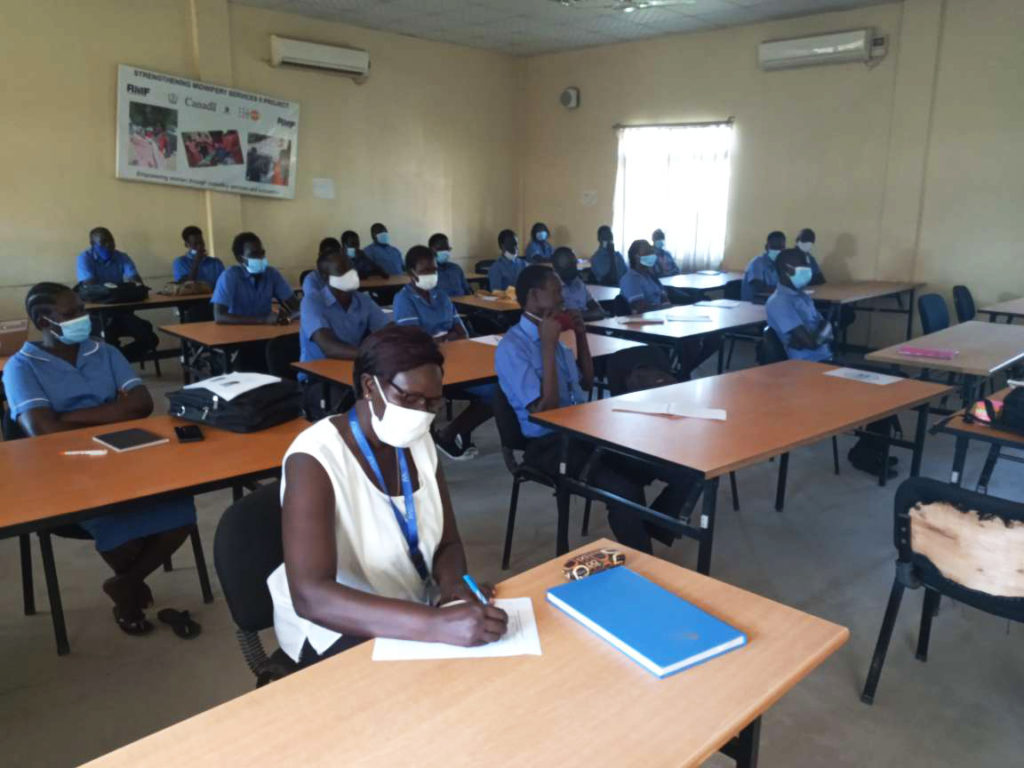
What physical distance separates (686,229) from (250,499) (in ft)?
26.4

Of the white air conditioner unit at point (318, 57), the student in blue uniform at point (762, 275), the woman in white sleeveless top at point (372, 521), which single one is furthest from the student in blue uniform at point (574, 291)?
the woman in white sleeveless top at point (372, 521)

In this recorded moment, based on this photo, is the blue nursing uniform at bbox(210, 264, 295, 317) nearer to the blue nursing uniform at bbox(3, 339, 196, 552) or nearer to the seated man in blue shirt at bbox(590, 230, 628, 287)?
the blue nursing uniform at bbox(3, 339, 196, 552)

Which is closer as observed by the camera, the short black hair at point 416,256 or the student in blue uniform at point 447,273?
the short black hair at point 416,256

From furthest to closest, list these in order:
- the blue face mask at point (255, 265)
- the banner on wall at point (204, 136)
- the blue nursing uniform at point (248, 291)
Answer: the banner on wall at point (204, 136) < the blue face mask at point (255, 265) < the blue nursing uniform at point (248, 291)

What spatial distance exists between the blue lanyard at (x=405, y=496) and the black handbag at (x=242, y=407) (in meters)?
1.13

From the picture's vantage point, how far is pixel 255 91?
25.2 ft

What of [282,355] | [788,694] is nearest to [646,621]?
[788,694]

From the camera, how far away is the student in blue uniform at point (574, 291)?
221 inches

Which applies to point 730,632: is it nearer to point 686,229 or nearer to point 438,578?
point 438,578

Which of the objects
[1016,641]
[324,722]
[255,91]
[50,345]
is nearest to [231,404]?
[50,345]

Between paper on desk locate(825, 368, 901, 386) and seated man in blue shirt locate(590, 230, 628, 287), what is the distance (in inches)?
200

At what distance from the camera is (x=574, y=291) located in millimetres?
5879

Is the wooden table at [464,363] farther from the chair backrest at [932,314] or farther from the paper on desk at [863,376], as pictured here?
the chair backrest at [932,314]

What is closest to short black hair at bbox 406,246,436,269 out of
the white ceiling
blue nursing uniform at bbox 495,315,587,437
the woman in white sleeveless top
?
blue nursing uniform at bbox 495,315,587,437
